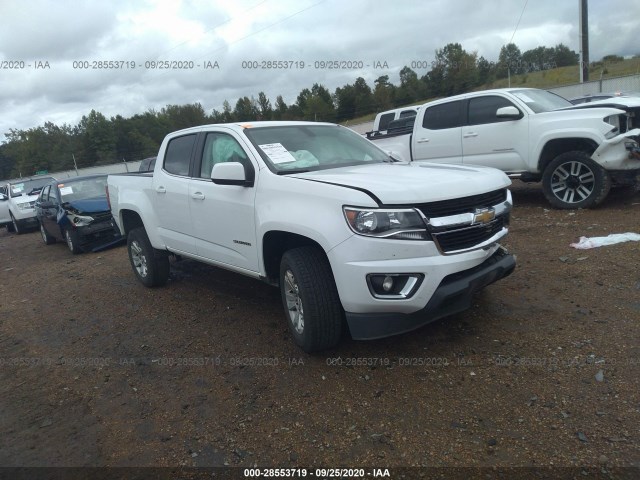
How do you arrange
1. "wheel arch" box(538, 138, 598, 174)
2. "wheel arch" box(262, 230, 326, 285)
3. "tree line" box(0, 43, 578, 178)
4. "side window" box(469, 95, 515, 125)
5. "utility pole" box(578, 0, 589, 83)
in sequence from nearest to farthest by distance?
"wheel arch" box(262, 230, 326, 285) < "wheel arch" box(538, 138, 598, 174) < "side window" box(469, 95, 515, 125) < "utility pole" box(578, 0, 589, 83) < "tree line" box(0, 43, 578, 178)

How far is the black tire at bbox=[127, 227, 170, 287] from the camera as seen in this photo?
19.5ft

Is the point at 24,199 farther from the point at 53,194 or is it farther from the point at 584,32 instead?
the point at 584,32

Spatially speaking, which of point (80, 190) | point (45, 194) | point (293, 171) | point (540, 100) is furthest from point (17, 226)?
point (540, 100)

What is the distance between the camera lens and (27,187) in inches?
626

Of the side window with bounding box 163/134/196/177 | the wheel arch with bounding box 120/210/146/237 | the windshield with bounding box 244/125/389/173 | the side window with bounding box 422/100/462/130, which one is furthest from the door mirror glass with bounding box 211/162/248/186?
the side window with bounding box 422/100/462/130

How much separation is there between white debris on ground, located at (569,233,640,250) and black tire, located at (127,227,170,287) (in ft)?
16.2

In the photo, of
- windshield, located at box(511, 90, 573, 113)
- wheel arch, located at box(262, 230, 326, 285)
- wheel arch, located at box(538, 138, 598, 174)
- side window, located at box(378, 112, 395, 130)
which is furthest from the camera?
→ side window, located at box(378, 112, 395, 130)

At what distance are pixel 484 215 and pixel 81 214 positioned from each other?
27.8ft

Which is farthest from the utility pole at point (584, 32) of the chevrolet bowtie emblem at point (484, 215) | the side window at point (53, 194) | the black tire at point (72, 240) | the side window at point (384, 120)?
the chevrolet bowtie emblem at point (484, 215)

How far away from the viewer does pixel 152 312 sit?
5418mm

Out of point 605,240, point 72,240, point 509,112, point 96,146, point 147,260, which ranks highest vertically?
point 96,146

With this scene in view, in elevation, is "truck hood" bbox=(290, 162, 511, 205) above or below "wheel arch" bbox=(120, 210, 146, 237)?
above

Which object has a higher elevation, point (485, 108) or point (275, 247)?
point (485, 108)

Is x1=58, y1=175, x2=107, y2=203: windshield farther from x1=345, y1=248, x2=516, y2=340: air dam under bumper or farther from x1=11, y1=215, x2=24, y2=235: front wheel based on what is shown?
x1=345, y1=248, x2=516, y2=340: air dam under bumper
